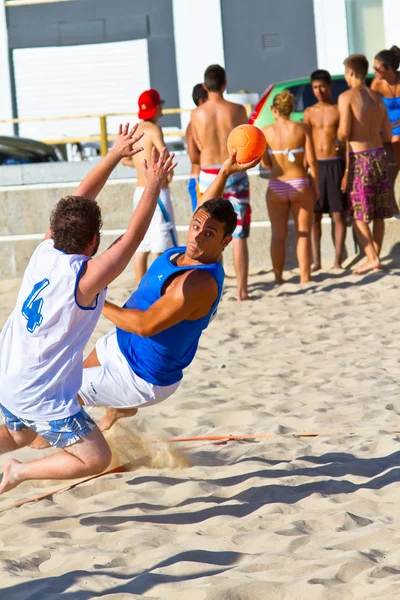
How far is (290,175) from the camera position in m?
9.05

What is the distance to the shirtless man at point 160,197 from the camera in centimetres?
829

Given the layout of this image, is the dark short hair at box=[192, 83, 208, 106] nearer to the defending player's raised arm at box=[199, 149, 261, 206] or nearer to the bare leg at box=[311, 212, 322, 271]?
the bare leg at box=[311, 212, 322, 271]

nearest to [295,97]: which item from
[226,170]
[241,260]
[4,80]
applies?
[241,260]

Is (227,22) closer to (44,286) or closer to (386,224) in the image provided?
(386,224)

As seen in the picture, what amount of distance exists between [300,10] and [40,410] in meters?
16.0

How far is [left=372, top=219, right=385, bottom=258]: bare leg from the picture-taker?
950cm

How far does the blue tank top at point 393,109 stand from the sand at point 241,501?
3494 mm

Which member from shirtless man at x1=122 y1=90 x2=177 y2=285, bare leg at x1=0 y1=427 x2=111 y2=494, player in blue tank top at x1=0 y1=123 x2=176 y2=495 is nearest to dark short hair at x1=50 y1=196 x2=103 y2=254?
player in blue tank top at x1=0 y1=123 x2=176 y2=495

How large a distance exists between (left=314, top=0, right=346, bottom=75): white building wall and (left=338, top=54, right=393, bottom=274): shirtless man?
782 cm

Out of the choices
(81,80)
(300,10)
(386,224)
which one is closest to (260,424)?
(386,224)

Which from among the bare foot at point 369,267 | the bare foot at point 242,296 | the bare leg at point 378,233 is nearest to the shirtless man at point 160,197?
the bare foot at point 242,296

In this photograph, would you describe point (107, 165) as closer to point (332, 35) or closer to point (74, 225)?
point (74, 225)

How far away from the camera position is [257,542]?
3486mm

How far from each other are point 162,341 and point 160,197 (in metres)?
4.61
